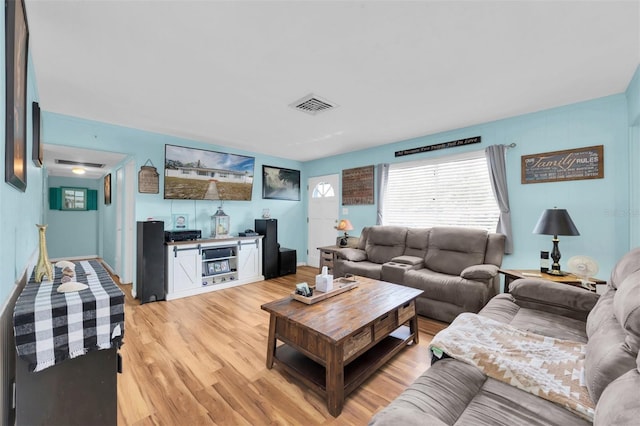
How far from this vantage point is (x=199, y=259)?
13.2 ft

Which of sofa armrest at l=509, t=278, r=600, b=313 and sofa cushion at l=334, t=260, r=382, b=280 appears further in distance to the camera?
sofa cushion at l=334, t=260, r=382, b=280

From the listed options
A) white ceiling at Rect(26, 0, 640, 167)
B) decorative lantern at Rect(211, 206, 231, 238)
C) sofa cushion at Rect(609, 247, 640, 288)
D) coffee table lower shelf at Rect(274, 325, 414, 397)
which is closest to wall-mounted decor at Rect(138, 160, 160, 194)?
white ceiling at Rect(26, 0, 640, 167)

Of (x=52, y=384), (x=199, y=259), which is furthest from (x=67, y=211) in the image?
(x=52, y=384)

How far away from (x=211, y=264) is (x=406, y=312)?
3240mm

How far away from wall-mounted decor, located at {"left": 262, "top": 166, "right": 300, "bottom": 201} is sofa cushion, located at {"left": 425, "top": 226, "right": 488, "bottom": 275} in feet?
10.4

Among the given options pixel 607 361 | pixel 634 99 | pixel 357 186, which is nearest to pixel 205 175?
pixel 357 186

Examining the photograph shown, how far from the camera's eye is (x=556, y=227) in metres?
2.58

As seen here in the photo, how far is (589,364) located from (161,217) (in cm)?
467

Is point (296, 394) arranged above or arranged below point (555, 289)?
below

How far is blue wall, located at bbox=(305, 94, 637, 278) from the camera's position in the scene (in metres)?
2.63

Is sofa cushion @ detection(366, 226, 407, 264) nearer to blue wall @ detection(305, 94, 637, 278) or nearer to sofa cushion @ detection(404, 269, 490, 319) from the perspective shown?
sofa cushion @ detection(404, 269, 490, 319)

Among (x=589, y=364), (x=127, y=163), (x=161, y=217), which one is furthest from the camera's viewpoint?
(x=127, y=163)

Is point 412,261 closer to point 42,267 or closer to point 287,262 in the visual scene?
point 287,262

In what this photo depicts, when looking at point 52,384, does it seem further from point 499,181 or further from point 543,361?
point 499,181
